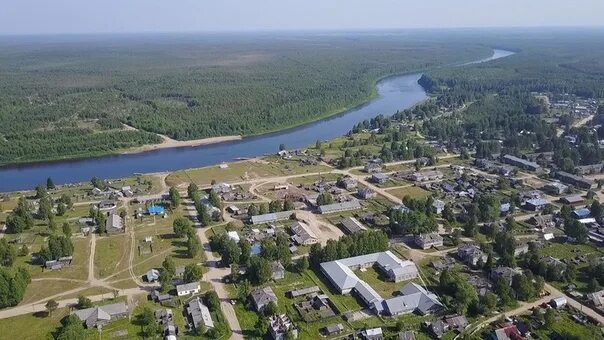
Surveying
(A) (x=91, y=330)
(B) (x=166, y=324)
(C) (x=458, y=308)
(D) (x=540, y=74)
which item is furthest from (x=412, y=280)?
(D) (x=540, y=74)

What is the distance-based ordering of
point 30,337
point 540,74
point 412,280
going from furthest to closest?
point 540,74 → point 412,280 → point 30,337

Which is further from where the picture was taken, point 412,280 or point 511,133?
point 511,133

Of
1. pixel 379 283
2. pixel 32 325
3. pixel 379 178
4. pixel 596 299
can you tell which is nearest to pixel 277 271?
pixel 379 283

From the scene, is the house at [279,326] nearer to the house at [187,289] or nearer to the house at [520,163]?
the house at [187,289]

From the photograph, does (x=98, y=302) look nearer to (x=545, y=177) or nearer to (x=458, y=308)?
(x=458, y=308)

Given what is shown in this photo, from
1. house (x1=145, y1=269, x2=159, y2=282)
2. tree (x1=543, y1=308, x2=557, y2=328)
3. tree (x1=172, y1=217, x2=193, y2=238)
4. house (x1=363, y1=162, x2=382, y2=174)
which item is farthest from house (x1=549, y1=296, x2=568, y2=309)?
house (x1=363, y1=162, x2=382, y2=174)

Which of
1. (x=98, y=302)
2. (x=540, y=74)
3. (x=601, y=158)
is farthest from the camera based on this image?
(x=540, y=74)

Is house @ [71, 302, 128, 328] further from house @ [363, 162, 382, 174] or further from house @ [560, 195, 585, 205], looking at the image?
house @ [560, 195, 585, 205]
